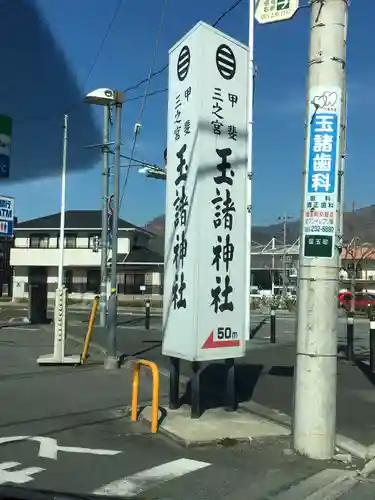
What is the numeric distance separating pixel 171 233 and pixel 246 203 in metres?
1.07

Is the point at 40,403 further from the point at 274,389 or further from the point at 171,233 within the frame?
the point at 274,389

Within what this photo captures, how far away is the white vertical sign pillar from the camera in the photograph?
24.0ft

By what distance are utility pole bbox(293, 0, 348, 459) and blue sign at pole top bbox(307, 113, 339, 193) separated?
10 millimetres

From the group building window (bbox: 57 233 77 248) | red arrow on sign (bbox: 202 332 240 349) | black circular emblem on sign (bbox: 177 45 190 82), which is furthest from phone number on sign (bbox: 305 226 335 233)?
building window (bbox: 57 233 77 248)

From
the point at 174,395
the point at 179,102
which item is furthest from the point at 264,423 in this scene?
the point at 179,102

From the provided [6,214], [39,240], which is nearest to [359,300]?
[39,240]

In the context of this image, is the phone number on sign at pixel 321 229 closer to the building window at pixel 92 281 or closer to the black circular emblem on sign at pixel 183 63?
the black circular emblem on sign at pixel 183 63

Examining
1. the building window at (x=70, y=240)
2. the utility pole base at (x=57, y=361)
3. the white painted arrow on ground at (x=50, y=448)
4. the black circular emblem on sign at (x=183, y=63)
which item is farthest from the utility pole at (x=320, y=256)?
the building window at (x=70, y=240)

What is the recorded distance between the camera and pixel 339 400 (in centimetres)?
902

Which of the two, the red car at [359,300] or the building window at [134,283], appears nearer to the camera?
the red car at [359,300]

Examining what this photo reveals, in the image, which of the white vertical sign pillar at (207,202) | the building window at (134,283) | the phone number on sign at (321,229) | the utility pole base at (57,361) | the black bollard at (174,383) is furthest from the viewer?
the building window at (134,283)

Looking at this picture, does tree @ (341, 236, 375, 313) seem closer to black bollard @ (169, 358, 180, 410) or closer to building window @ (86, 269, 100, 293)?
building window @ (86, 269, 100, 293)

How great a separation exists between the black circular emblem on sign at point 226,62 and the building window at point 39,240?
49.0 meters

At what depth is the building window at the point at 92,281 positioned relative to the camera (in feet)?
178
